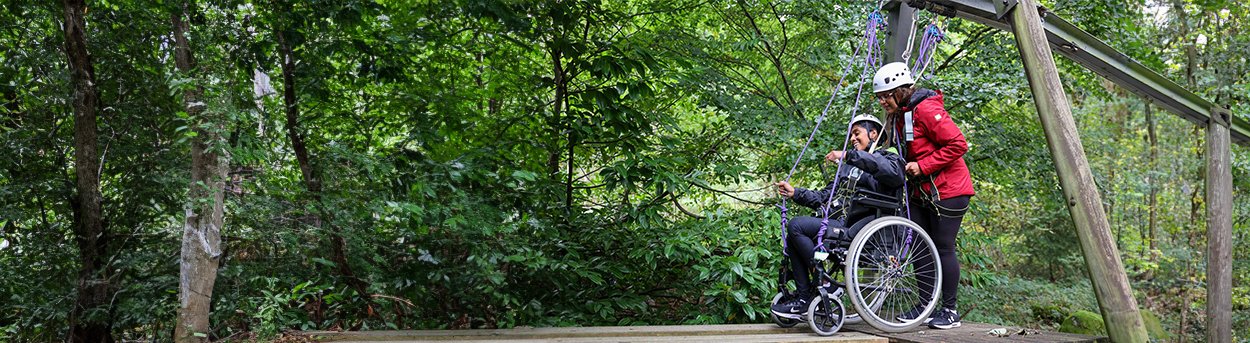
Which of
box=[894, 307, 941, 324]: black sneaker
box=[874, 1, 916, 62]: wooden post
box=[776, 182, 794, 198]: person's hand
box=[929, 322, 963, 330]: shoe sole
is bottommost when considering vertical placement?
box=[929, 322, 963, 330]: shoe sole

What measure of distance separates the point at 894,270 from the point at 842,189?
20.3 inches

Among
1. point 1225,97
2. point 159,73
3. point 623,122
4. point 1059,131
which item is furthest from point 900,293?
point 1225,97

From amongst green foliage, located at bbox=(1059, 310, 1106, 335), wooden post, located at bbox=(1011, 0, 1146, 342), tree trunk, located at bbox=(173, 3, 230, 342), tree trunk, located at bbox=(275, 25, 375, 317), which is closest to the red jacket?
wooden post, located at bbox=(1011, 0, 1146, 342)

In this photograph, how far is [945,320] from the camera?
4.39 meters

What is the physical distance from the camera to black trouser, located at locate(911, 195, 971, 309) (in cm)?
425

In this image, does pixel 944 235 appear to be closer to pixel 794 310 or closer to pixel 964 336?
pixel 964 336

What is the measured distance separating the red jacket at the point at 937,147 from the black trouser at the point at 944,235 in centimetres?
Answer: 9

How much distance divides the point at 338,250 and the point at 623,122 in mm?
2016

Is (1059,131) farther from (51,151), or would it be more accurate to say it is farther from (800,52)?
(51,151)

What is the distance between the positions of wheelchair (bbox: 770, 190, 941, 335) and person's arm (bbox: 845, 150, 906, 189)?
5.9 inches

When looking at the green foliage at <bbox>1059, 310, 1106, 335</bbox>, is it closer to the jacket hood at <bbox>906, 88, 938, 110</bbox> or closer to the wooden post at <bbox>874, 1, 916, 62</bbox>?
the wooden post at <bbox>874, 1, 916, 62</bbox>

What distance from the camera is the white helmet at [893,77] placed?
421cm

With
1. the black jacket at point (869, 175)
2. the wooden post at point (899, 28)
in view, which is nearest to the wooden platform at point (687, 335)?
the black jacket at point (869, 175)

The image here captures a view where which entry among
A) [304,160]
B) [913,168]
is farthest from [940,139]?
[304,160]
